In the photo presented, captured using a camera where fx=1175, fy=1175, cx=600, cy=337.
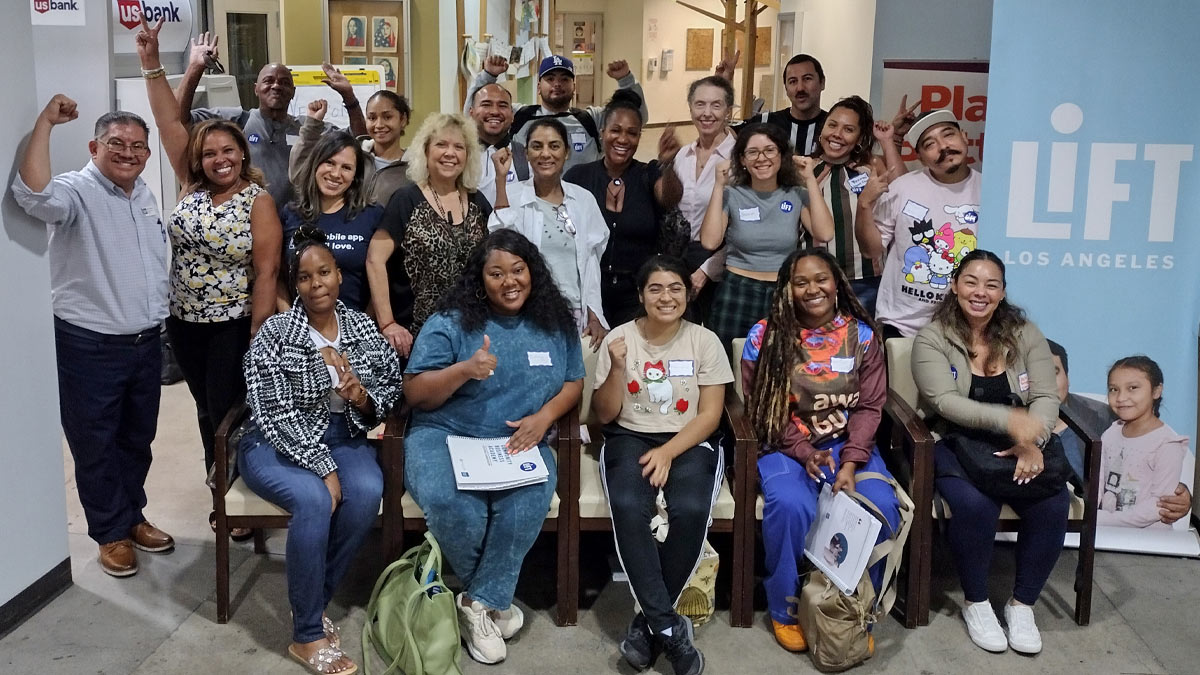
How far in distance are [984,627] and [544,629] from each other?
137 cm

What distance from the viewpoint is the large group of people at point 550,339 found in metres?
3.56

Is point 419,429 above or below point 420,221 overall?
below

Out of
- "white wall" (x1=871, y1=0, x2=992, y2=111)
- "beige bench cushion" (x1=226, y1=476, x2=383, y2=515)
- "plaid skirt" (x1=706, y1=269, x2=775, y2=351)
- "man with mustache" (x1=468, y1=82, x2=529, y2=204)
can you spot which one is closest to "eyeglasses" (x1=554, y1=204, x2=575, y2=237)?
"man with mustache" (x1=468, y1=82, x2=529, y2=204)

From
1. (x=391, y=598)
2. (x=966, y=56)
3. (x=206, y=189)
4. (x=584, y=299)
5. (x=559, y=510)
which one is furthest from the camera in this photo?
(x=966, y=56)

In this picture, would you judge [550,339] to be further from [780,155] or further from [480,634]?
[780,155]

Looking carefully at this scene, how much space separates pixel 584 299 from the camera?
170 inches

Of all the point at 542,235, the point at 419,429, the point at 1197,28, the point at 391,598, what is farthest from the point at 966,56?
the point at 391,598

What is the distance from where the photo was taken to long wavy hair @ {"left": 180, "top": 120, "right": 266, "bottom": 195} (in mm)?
3912

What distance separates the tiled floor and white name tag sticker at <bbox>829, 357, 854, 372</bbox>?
83cm

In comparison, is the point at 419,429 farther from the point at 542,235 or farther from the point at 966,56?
the point at 966,56

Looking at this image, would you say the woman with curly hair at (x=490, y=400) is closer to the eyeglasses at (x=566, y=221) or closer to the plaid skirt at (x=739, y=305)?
the eyeglasses at (x=566, y=221)

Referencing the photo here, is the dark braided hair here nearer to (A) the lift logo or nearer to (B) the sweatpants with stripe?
(B) the sweatpants with stripe

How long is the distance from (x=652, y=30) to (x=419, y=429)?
1092cm

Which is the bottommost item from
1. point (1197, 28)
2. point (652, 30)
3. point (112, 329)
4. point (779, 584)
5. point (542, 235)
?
point (779, 584)
